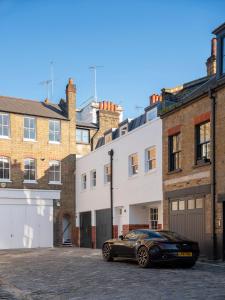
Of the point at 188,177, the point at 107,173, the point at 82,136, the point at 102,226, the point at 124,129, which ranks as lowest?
the point at 102,226

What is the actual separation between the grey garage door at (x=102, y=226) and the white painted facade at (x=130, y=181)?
39 cm

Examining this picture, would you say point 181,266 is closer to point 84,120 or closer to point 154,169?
point 154,169

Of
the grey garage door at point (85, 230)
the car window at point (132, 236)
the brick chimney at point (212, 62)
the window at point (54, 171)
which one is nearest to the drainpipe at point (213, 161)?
the car window at point (132, 236)

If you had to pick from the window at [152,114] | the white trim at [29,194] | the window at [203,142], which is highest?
the window at [152,114]

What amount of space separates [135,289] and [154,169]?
1269 centimetres

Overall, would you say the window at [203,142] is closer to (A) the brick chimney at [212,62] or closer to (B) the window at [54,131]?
(A) the brick chimney at [212,62]

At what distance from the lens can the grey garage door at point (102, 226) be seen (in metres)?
28.9

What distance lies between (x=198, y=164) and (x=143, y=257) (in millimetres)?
5514

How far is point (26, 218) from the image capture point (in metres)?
33.2

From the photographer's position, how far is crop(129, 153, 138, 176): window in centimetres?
2586

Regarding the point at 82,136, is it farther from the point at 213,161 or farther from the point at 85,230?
the point at 213,161

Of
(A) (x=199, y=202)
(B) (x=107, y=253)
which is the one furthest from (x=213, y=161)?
(B) (x=107, y=253)

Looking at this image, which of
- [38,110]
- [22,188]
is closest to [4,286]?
[22,188]

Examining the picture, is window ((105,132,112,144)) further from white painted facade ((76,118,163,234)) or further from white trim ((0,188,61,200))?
white trim ((0,188,61,200))
